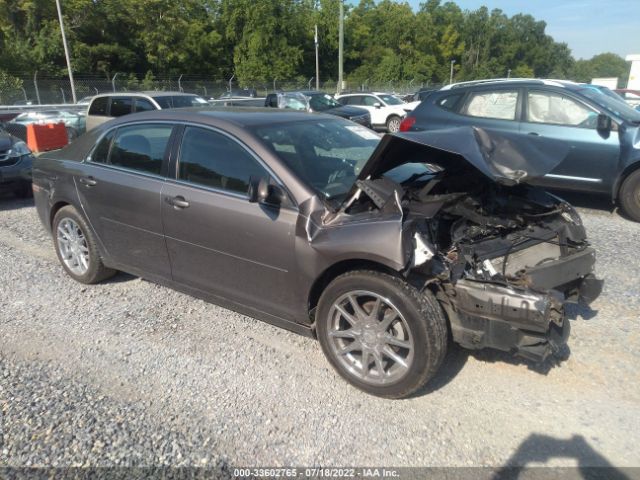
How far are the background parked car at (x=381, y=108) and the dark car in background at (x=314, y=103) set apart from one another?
168 cm

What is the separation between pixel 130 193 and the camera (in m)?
3.98

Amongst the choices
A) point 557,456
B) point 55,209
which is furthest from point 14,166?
point 557,456

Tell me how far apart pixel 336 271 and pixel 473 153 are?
1079 mm

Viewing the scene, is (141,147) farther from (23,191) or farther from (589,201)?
(589,201)

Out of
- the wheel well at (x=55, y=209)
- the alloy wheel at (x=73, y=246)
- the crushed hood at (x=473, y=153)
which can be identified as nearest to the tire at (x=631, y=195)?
the crushed hood at (x=473, y=153)

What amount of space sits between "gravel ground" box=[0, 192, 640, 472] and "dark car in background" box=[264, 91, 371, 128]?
13.8 m

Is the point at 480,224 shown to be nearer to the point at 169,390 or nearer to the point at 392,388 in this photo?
the point at 392,388

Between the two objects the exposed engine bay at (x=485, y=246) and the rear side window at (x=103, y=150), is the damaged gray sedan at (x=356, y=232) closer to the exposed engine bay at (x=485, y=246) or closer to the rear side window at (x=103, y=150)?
the exposed engine bay at (x=485, y=246)

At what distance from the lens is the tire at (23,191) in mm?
8281

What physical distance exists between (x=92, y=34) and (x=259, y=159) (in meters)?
48.1

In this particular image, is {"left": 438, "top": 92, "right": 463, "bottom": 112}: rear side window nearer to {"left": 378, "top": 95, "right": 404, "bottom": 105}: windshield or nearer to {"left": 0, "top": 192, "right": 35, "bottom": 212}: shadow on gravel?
{"left": 0, "top": 192, "right": 35, "bottom": 212}: shadow on gravel

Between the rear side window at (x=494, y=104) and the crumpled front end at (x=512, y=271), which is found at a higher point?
the rear side window at (x=494, y=104)

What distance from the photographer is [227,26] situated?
54.9m

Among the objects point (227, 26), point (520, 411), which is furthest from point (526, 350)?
point (227, 26)
